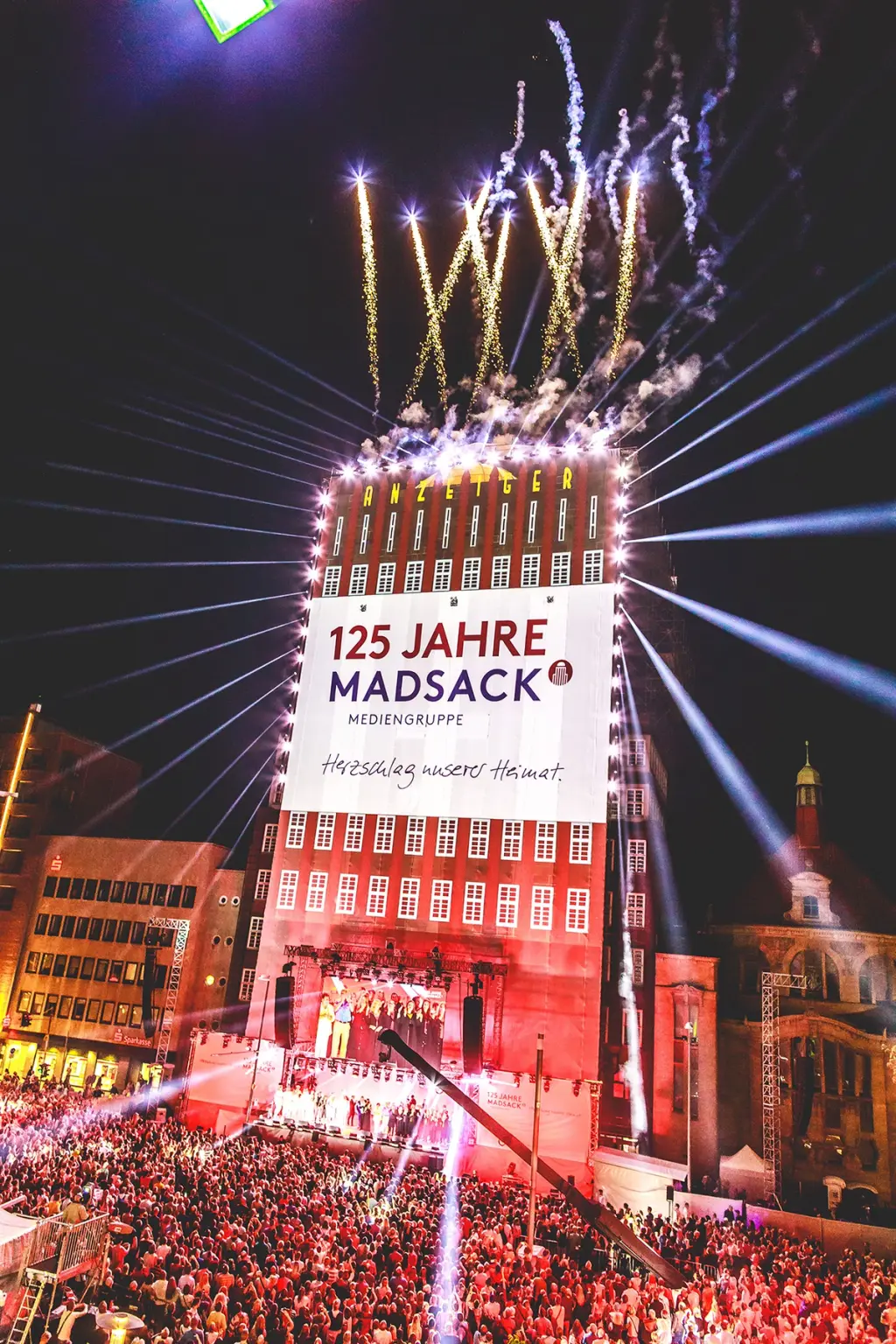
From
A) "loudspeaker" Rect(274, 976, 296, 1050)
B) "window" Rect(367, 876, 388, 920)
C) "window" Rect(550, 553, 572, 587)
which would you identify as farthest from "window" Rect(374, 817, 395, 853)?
"window" Rect(550, 553, 572, 587)

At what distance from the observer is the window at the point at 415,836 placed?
137 ft

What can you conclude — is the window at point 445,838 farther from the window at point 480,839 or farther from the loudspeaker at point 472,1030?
the loudspeaker at point 472,1030

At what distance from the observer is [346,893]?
42.2 meters

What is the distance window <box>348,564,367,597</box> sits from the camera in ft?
154

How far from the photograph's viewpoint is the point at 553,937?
3766 centimetres

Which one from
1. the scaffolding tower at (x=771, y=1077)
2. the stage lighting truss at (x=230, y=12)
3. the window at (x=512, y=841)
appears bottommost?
the scaffolding tower at (x=771, y=1077)

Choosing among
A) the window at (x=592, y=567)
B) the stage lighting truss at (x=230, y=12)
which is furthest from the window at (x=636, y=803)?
the stage lighting truss at (x=230, y=12)

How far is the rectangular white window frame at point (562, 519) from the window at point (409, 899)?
60.8ft

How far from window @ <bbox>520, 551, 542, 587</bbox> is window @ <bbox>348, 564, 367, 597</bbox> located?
29.3 feet

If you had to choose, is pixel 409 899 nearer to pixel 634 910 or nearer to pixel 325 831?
pixel 325 831

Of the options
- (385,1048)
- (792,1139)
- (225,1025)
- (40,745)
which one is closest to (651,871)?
(792,1139)

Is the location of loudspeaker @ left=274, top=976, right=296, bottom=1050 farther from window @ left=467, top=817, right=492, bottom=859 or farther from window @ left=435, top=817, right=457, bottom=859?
window @ left=467, top=817, right=492, bottom=859

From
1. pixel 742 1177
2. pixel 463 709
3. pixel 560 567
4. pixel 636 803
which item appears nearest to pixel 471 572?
pixel 560 567

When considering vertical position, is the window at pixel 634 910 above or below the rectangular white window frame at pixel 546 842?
below
